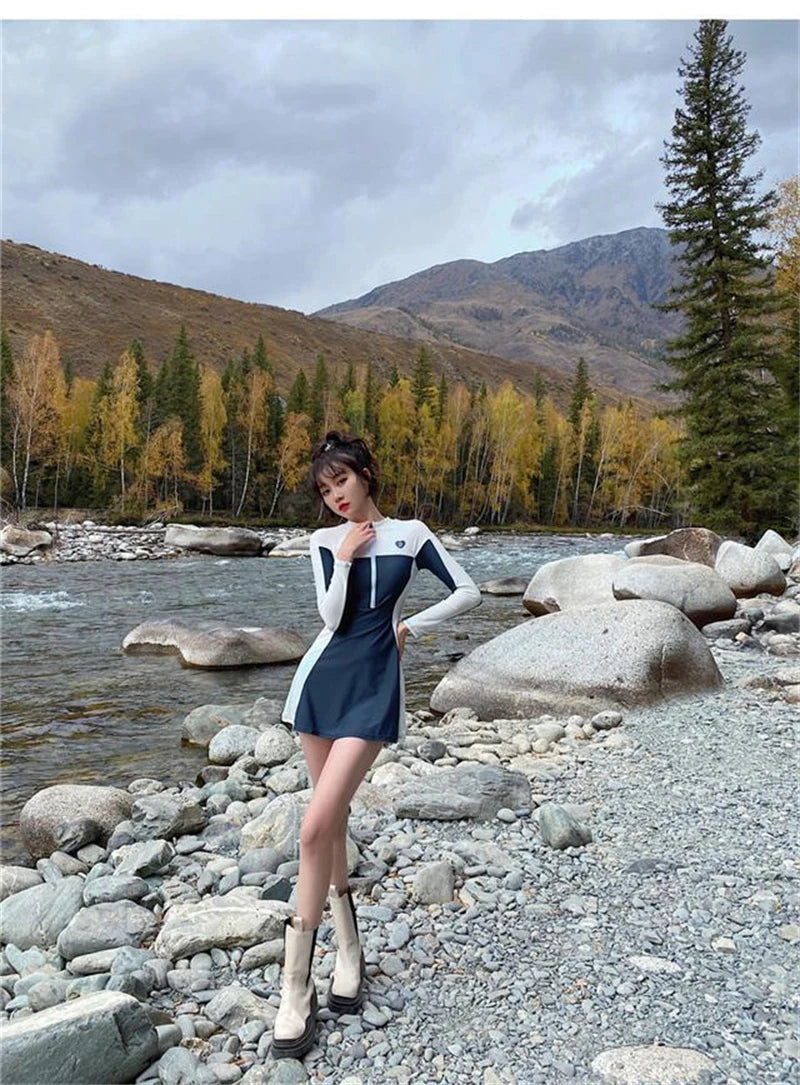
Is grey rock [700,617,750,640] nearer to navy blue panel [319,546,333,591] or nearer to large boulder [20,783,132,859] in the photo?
large boulder [20,783,132,859]

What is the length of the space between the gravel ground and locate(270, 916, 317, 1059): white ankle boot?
0.29 feet

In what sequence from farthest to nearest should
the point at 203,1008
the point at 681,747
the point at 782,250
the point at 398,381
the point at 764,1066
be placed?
the point at 398,381 < the point at 782,250 < the point at 681,747 < the point at 203,1008 < the point at 764,1066

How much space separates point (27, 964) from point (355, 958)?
1.62m

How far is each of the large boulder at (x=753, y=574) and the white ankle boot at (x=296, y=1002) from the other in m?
13.3

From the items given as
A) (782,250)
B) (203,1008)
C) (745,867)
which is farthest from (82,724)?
(782,250)

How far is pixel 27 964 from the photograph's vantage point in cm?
338

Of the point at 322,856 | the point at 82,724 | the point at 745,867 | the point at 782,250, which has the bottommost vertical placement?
the point at 82,724

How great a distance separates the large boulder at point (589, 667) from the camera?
25.2ft

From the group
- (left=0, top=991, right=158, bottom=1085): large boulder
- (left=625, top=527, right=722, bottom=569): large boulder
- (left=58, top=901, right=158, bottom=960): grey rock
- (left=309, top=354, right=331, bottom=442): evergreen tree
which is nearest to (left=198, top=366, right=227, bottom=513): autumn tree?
(left=309, top=354, right=331, bottom=442): evergreen tree

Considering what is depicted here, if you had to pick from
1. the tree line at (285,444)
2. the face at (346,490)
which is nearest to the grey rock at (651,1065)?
the face at (346,490)

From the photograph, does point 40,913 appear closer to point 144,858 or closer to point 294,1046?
point 144,858

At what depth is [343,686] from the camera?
9.37 feet

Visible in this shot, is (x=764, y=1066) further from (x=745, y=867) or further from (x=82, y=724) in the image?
(x=82, y=724)

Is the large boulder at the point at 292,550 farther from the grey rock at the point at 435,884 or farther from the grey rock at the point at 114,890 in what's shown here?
the grey rock at the point at 435,884
